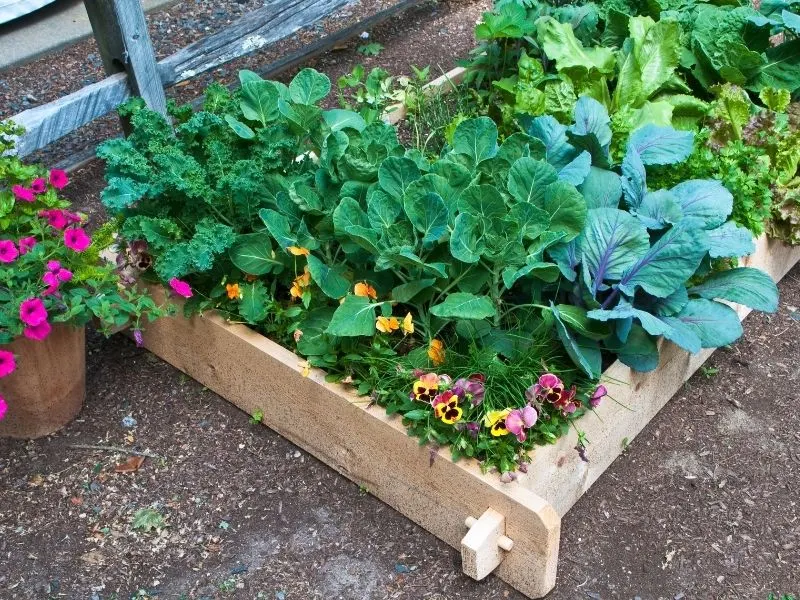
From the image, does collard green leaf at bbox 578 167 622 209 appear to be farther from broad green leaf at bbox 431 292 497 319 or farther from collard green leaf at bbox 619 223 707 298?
broad green leaf at bbox 431 292 497 319

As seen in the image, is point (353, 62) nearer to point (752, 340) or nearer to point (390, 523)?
point (752, 340)

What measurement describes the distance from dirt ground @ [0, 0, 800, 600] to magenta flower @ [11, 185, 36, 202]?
2.44 ft

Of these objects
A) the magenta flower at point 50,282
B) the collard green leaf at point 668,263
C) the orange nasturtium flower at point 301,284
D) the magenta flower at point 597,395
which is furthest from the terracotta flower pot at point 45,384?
the collard green leaf at point 668,263

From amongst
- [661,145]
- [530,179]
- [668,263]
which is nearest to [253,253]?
[530,179]

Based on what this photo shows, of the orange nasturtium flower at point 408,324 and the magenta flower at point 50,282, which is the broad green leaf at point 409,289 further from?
the magenta flower at point 50,282

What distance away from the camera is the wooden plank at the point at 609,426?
2.44 meters

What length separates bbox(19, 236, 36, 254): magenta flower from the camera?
254 cm

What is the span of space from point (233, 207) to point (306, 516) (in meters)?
0.99

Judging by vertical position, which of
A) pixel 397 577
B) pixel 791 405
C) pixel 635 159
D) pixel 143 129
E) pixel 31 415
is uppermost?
pixel 143 129

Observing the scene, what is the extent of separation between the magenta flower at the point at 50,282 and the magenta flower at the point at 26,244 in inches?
4.5

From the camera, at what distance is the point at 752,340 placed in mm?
3283

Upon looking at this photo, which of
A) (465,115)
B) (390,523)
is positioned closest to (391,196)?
(390,523)

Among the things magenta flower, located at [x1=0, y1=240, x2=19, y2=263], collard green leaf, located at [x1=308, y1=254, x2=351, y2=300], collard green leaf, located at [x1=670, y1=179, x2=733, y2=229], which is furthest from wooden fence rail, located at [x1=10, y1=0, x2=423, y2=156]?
collard green leaf, located at [x1=670, y1=179, x2=733, y2=229]

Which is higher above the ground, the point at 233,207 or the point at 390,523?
the point at 233,207
